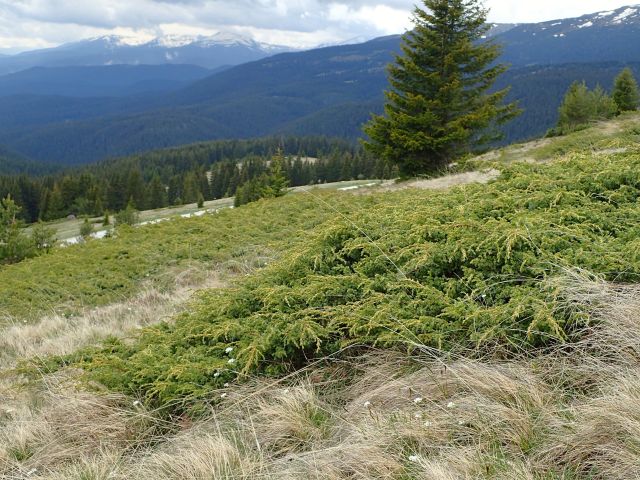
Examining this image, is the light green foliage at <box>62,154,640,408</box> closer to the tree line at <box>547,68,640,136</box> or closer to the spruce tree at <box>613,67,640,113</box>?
the tree line at <box>547,68,640,136</box>

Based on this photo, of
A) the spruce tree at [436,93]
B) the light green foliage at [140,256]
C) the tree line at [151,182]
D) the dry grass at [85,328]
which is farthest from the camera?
the tree line at [151,182]

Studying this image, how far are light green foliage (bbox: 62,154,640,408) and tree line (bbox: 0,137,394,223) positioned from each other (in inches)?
2058

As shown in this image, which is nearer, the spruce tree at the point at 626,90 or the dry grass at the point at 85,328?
Result: the dry grass at the point at 85,328

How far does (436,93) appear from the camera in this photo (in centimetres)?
1945

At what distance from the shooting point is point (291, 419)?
303cm

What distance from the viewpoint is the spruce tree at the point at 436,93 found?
1888 centimetres

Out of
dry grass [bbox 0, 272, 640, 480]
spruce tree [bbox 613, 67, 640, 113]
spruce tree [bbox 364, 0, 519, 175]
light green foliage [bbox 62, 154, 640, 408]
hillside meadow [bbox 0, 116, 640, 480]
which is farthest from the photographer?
spruce tree [bbox 613, 67, 640, 113]

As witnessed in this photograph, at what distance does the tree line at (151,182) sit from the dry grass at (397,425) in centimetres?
5428

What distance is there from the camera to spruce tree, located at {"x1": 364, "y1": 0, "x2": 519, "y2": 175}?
1888cm

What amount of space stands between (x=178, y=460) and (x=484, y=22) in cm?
2160

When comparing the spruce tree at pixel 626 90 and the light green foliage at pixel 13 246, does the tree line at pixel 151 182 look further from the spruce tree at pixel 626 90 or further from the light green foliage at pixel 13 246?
the light green foliage at pixel 13 246

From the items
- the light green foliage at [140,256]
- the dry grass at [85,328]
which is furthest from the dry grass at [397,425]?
the light green foliage at [140,256]

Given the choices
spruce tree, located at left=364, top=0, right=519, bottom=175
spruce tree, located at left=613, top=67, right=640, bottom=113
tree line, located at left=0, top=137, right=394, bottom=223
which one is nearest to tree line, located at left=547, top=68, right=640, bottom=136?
spruce tree, located at left=613, top=67, right=640, bottom=113

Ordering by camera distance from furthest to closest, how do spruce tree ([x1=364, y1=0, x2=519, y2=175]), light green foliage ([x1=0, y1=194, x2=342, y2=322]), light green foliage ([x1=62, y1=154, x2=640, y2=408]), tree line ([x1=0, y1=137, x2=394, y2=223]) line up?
tree line ([x1=0, y1=137, x2=394, y2=223]), spruce tree ([x1=364, y1=0, x2=519, y2=175]), light green foliage ([x1=0, y1=194, x2=342, y2=322]), light green foliage ([x1=62, y1=154, x2=640, y2=408])
